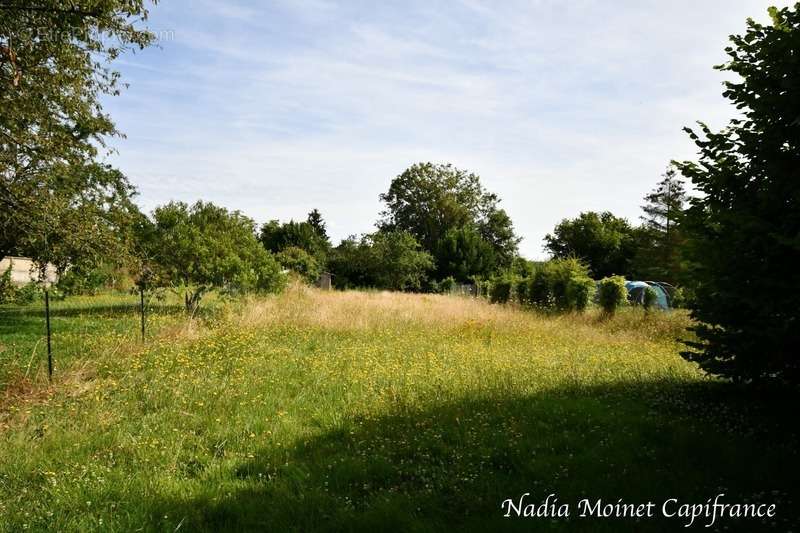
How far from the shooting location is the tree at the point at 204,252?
16.7 m

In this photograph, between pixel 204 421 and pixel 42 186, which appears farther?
pixel 42 186

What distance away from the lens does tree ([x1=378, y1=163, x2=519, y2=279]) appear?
188ft

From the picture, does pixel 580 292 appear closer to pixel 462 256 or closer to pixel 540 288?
pixel 540 288

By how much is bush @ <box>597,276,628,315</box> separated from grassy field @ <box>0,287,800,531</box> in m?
7.18

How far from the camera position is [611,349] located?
10.4m

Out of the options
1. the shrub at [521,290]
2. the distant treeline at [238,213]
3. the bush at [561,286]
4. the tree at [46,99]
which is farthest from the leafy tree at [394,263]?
the tree at [46,99]

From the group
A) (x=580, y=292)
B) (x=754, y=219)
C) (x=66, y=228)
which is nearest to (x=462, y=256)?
(x=580, y=292)

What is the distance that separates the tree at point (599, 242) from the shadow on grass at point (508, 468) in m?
41.5

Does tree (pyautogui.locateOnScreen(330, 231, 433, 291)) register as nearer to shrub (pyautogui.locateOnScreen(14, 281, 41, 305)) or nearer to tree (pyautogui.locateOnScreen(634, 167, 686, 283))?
tree (pyautogui.locateOnScreen(634, 167, 686, 283))

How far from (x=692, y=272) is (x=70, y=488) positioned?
22.4ft

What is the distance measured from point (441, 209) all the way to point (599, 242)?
16855mm

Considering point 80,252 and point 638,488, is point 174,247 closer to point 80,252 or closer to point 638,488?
point 80,252

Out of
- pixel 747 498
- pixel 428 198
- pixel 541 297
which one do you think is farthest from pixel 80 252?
pixel 428 198

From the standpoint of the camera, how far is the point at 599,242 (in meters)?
49.8
